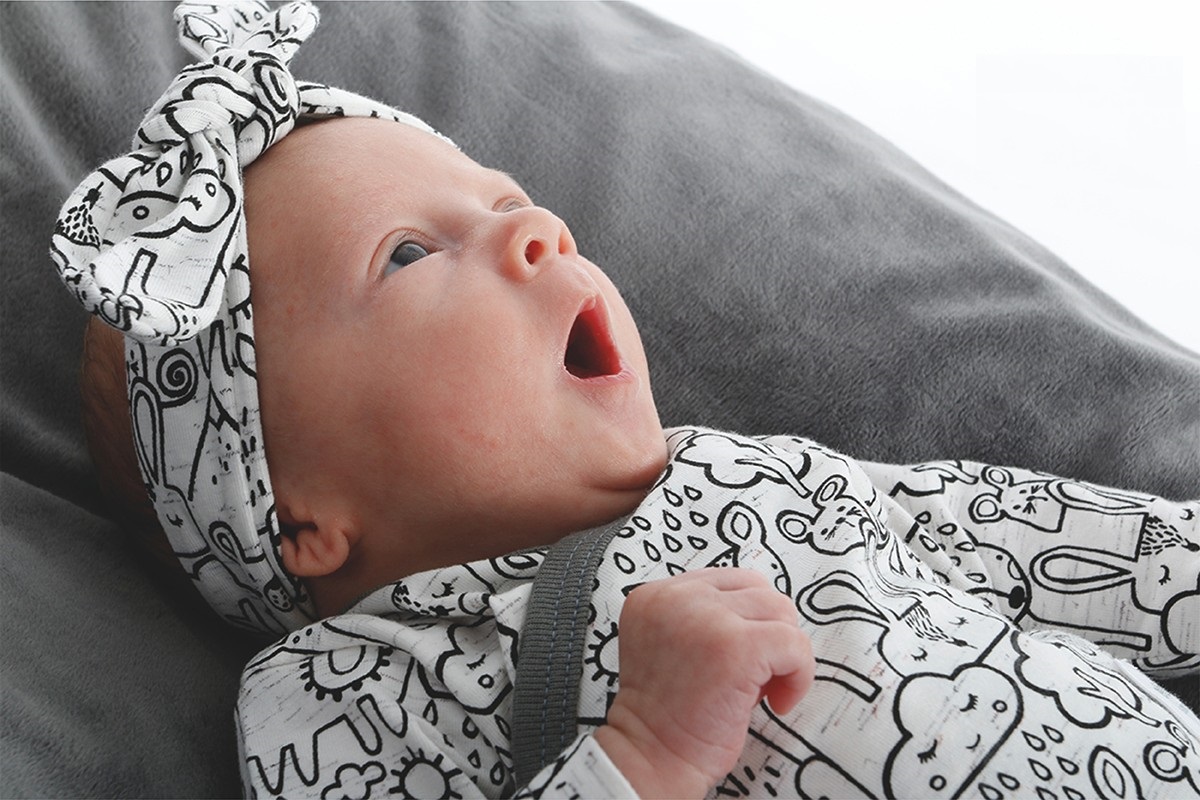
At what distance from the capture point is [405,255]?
1.11m

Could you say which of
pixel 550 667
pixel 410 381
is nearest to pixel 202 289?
pixel 410 381

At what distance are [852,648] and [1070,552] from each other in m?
0.34

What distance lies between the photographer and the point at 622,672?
88 cm

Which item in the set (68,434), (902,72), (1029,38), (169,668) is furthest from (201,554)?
(1029,38)

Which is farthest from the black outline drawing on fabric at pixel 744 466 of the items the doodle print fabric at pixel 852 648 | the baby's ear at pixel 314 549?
the baby's ear at pixel 314 549

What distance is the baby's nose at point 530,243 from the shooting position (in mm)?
1056

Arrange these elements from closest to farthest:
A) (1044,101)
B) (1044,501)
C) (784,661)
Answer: (784,661), (1044,501), (1044,101)

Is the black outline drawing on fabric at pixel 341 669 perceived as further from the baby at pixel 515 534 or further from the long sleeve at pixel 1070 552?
the long sleeve at pixel 1070 552

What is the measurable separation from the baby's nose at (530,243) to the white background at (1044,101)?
1104 mm

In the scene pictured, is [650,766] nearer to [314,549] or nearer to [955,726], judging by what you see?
[955,726]

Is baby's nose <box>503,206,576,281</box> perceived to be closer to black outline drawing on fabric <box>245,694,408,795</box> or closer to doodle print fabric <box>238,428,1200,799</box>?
doodle print fabric <box>238,428,1200,799</box>

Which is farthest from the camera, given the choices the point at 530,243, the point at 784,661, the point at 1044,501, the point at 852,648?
the point at 1044,501

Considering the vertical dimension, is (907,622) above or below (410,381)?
below

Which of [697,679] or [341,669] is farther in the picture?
[341,669]
